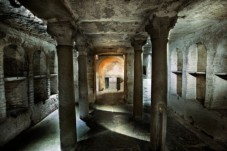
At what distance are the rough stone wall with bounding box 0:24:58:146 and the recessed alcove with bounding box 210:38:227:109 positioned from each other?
23.5ft

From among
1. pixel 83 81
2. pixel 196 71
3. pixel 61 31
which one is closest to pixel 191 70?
pixel 196 71

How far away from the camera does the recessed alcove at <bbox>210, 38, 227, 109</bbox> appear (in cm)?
A: 454

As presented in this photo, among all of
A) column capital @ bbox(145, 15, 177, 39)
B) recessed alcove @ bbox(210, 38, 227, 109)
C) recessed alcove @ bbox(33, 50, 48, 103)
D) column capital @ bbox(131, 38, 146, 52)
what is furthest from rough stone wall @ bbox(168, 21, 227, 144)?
recessed alcove @ bbox(33, 50, 48, 103)

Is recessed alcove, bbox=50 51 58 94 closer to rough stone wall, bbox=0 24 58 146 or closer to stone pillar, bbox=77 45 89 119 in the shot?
rough stone wall, bbox=0 24 58 146

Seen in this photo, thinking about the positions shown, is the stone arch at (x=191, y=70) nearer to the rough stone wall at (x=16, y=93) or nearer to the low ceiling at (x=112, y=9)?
the low ceiling at (x=112, y=9)

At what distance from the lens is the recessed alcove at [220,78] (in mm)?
4536

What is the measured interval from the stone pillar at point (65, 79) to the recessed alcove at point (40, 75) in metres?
3.78

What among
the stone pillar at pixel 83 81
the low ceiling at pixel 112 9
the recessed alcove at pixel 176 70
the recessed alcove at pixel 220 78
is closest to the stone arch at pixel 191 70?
the recessed alcove at pixel 176 70

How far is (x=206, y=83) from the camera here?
5102 mm

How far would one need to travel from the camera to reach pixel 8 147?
4.34 metres

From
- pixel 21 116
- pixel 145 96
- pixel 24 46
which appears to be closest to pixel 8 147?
pixel 21 116

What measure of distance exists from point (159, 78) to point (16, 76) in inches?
211

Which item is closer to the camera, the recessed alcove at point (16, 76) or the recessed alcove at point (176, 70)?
the recessed alcove at point (16, 76)

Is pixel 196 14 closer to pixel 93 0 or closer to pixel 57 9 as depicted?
pixel 93 0
